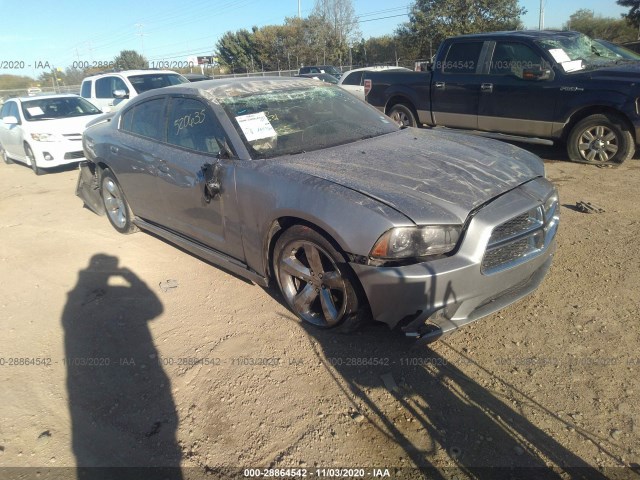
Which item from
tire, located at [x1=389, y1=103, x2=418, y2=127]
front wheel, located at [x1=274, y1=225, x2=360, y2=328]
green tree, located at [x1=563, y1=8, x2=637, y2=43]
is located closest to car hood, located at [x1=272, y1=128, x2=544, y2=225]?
front wheel, located at [x1=274, y1=225, x2=360, y2=328]

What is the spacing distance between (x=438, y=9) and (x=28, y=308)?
3572cm

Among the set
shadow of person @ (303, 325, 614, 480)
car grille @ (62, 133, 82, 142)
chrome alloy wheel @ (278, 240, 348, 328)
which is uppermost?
car grille @ (62, 133, 82, 142)

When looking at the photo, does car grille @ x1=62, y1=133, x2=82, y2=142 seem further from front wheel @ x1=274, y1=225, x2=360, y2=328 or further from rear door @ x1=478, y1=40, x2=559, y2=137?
front wheel @ x1=274, y1=225, x2=360, y2=328

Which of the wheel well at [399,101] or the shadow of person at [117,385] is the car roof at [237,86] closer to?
the shadow of person at [117,385]

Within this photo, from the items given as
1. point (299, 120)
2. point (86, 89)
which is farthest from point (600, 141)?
point (86, 89)

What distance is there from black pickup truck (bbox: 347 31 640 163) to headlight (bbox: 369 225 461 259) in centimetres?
505

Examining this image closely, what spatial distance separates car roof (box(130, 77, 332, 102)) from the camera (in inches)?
146

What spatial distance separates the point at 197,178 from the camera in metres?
3.57

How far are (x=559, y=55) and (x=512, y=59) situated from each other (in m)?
0.66

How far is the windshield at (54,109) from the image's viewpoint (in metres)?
9.56

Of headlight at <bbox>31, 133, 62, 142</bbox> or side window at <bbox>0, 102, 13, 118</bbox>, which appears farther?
side window at <bbox>0, 102, 13, 118</bbox>

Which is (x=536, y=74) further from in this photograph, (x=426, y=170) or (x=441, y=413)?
(x=441, y=413)

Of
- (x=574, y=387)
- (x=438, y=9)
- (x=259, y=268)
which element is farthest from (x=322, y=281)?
(x=438, y=9)

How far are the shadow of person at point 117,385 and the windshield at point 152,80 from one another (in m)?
7.83
